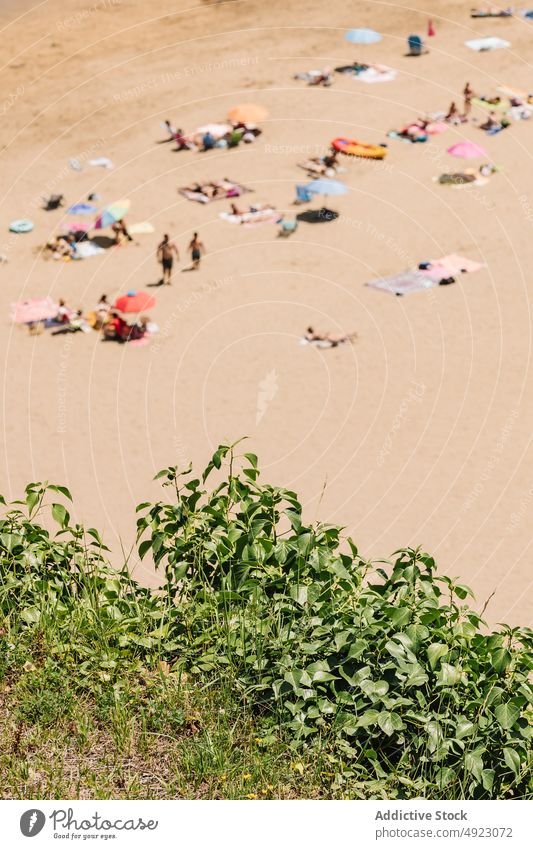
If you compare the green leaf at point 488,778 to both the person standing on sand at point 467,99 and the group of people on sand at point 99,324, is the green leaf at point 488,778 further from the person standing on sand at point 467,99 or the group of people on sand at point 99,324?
the person standing on sand at point 467,99

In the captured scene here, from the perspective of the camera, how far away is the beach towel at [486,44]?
164ft

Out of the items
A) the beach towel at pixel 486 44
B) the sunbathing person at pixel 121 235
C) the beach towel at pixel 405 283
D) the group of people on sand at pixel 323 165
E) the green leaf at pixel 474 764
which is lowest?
the green leaf at pixel 474 764

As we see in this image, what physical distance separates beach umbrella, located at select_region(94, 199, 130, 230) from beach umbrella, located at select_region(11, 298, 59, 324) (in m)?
4.35

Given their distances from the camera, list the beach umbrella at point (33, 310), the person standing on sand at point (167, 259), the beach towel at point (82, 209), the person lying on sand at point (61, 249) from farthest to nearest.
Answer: the beach towel at point (82, 209) < the person lying on sand at point (61, 249) < the person standing on sand at point (167, 259) < the beach umbrella at point (33, 310)

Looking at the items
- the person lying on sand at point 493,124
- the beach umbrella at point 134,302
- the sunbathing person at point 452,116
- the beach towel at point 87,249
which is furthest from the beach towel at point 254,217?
the person lying on sand at point 493,124

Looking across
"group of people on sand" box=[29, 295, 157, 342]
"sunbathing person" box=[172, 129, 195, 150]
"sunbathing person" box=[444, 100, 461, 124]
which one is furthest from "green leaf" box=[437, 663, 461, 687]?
"sunbathing person" box=[444, 100, 461, 124]

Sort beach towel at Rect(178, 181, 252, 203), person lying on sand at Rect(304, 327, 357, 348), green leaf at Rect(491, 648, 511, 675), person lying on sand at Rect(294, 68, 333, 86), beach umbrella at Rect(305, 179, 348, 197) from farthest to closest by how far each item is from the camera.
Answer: person lying on sand at Rect(294, 68, 333, 86), beach towel at Rect(178, 181, 252, 203), beach umbrella at Rect(305, 179, 348, 197), person lying on sand at Rect(304, 327, 357, 348), green leaf at Rect(491, 648, 511, 675)

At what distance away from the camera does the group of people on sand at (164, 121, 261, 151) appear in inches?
1700

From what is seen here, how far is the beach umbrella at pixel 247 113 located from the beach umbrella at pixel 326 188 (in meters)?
4.84

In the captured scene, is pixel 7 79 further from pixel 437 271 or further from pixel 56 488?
pixel 56 488

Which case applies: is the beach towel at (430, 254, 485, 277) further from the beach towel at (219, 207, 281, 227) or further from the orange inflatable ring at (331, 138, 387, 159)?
the orange inflatable ring at (331, 138, 387, 159)

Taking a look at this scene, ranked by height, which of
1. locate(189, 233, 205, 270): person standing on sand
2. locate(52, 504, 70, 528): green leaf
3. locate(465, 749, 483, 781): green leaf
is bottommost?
locate(465, 749, 483, 781): green leaf

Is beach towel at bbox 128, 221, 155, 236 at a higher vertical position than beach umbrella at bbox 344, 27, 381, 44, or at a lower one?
lower

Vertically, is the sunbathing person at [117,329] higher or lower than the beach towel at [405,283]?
lower
